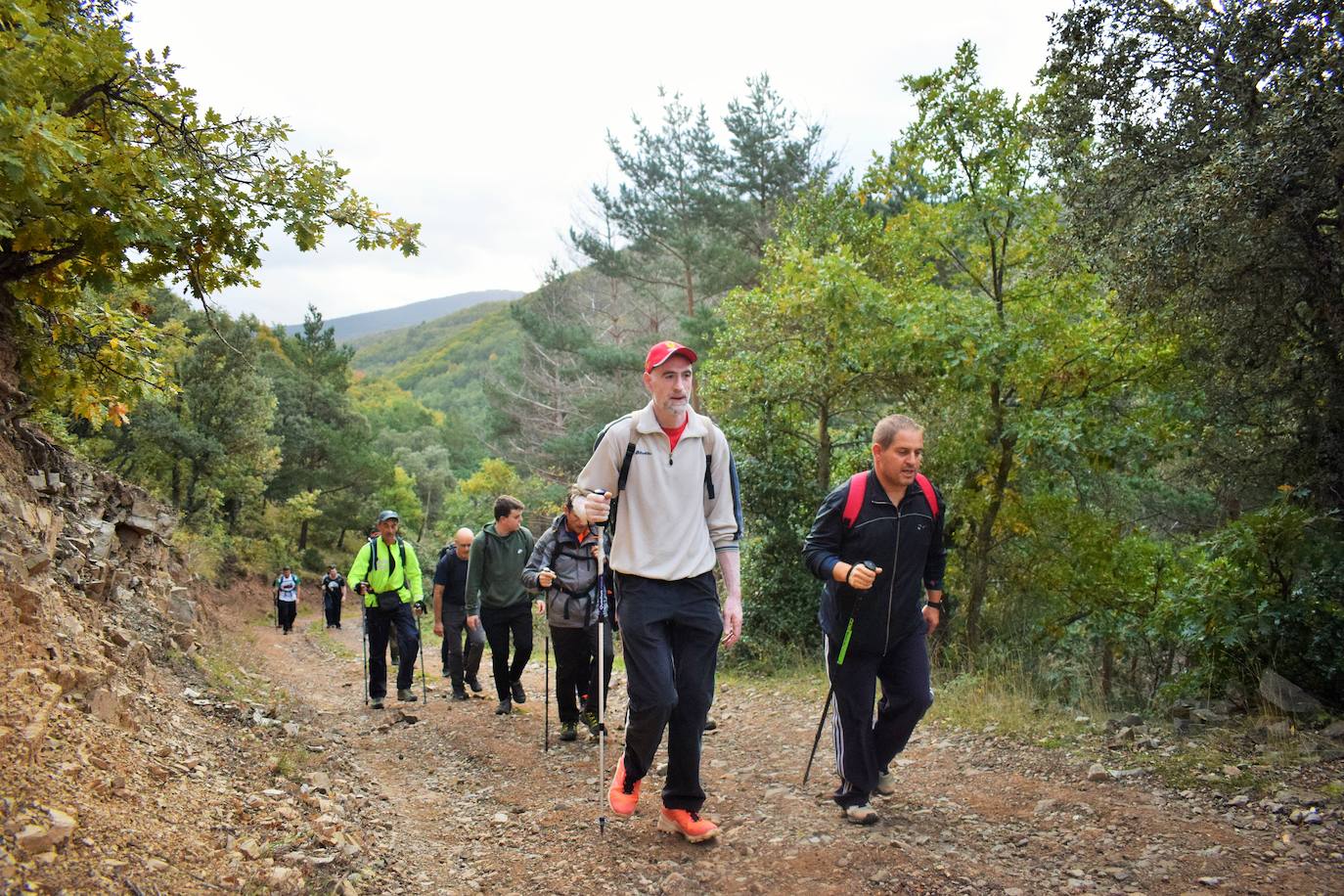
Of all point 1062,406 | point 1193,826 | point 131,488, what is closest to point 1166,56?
point 1062,406

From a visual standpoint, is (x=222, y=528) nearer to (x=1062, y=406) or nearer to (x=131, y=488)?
(x=131, y=488)

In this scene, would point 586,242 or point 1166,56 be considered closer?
point 1166,56

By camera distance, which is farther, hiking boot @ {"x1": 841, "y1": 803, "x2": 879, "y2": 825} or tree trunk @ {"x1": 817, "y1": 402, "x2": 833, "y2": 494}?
tree trunk @ {"x1": 817, "y1": 402, "x2": 833, "y2": 494}

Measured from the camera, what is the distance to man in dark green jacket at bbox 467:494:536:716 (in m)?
8.88

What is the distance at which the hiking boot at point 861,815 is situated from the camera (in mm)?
4879

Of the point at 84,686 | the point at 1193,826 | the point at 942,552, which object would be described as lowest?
the point at 1193,826

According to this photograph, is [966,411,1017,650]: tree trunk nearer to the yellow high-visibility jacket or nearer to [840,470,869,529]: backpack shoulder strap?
[840,470,869,529]: backpack shoulder strap

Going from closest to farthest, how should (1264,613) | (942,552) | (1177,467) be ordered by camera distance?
(942,552)
(1264,613)
(1177,467)

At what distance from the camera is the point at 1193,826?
4770 millimetres

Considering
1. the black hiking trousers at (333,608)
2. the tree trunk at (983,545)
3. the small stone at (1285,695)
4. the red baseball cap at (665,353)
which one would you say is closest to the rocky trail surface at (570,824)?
the small stone at (1285,695)

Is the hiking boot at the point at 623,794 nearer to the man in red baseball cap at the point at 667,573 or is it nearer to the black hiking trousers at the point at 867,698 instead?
the man in red baseball cap at the point at 667,573

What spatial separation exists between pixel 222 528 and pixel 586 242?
58.4ft

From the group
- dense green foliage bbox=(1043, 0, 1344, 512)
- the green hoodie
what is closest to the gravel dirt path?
the green hoodie

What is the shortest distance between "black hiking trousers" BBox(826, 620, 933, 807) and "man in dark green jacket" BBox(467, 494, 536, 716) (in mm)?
4482
